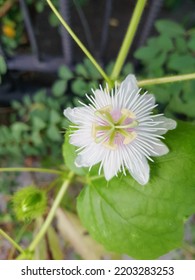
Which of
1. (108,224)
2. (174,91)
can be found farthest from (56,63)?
(108,224)

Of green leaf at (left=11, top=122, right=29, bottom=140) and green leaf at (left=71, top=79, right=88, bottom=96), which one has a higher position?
green leaf at (left=11, top=122, right=29, bottom=140)

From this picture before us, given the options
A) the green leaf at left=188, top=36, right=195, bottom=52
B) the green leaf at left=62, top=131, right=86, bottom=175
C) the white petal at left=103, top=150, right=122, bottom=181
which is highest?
the green leaf at left=188, top=36, right=195, bottom=52

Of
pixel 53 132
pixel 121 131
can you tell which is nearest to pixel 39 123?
pixel 53 132

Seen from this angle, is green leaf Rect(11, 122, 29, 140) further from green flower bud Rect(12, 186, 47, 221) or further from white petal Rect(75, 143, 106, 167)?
white petal Rect(75, 143, 106, 167)

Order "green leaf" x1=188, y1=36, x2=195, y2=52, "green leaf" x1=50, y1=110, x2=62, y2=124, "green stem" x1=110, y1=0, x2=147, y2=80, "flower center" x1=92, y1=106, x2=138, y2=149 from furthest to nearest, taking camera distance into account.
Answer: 1. "green leaf" x1=50, y1=110, x2=62, y2=124
2. "green leaf" x1=188, y1=36, x2=195, y2=52
3. "green stem" x1=110, y1=0, x2=147, y2=80
4. "flower center" x1=92, y1=106, x2=138, y2=149

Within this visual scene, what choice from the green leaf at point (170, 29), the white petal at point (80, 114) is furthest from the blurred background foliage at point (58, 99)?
the white petal at point (80, 114)

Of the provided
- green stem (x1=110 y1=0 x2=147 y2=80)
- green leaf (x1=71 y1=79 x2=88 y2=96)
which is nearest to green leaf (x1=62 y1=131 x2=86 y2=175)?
green stem (x1=110 y1=0 x2=147 y2=80)

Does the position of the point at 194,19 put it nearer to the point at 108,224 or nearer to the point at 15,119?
the point at 15,119

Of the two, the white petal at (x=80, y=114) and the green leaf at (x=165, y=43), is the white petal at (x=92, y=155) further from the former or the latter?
the green leaf at (x=165, y=43)
